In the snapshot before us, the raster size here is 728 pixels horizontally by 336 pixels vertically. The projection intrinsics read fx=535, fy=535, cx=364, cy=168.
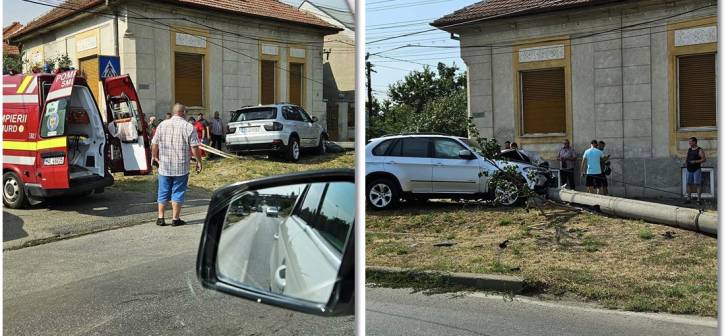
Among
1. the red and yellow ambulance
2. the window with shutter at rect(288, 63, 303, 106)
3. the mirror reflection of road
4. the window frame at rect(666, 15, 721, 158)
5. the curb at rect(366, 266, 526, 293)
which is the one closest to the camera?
the mirror reflection of road

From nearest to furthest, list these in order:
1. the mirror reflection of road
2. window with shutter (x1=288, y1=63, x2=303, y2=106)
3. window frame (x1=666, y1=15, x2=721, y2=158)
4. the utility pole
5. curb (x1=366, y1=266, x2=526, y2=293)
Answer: the mirror reflection of road < window with shutter (x1=288, y1=63, x2=303, y2=106) < window frame (x1=666, y1=15, x2=721, y2=158) < the utility pole < curb (x1=366, y1=266, x2=526, y2=293)

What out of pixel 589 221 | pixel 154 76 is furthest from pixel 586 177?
pixel 154 76

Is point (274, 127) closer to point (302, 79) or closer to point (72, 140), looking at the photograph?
point (302, 79)

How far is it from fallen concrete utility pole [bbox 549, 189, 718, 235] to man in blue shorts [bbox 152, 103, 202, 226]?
104cm

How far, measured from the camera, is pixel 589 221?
5.14 ft

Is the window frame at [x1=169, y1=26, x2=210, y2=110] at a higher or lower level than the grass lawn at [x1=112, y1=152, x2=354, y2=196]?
higher

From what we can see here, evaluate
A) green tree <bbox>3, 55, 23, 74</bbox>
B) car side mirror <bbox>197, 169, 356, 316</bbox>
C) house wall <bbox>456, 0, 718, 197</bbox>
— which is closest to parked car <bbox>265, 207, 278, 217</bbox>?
car side mirror <bbox>197, 169, 356, 316</bbox>

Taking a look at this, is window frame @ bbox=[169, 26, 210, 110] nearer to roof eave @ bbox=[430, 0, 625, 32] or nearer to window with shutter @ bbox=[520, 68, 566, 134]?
roof eave @ bbox=[430, 0, 625, 32]

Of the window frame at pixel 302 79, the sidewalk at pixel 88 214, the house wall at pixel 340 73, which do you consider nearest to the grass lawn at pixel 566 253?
the house wall at pixel 340 73

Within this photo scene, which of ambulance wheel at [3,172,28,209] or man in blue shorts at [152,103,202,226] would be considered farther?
ambulance wheel at [3,172,28,209]

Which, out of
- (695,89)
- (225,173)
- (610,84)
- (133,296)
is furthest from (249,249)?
(695,89)

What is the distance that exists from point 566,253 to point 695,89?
56 cm

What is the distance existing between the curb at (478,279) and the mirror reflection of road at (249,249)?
0.62 m

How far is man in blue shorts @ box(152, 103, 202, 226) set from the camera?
3.48 feet
